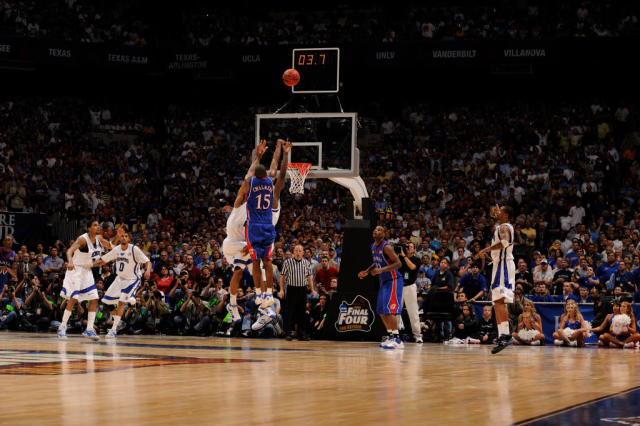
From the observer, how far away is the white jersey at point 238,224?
1246 centimetres

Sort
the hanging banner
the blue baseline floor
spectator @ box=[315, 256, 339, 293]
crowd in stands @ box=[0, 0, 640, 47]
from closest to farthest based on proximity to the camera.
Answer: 1. the blue baseline floor
2. spectator @ box=[315, 256, 339, 293]
3. the hanging banner
4. crowd in stands @ box=[0, 0, 640, 47]

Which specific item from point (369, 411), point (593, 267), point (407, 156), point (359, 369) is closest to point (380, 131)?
point (407, 156)

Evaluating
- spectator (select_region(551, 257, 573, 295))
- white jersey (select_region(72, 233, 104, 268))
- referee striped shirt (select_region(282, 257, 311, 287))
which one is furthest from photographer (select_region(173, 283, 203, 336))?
spectator (select_region(551, 257, 573, 295))

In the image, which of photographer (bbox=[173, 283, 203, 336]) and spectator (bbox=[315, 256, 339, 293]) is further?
photographer (bbox=[173, 283, 203, 336])

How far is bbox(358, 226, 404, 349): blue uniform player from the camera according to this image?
1409 cm

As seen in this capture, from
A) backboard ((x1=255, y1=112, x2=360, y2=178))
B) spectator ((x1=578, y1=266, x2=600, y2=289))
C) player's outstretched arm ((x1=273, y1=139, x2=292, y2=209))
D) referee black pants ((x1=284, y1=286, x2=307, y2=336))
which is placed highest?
backboard ((x1=255, y1=112, x2=360, y2=178))

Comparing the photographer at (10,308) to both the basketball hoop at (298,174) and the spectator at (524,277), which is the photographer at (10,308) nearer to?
the basketball hoop at (298,174)

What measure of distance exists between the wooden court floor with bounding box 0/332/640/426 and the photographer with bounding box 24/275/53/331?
27.1ft

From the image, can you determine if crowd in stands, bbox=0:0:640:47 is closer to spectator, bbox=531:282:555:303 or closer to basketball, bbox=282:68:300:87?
spectator, bbox=531:282:555:303

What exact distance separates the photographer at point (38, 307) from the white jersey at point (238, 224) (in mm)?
9605

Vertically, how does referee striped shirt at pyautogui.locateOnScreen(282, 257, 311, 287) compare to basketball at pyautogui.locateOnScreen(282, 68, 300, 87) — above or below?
below

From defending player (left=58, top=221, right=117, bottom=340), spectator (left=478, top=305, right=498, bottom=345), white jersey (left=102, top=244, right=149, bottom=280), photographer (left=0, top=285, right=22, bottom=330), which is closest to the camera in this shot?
defending player (left=58, top=221, right=117, bottom=340)

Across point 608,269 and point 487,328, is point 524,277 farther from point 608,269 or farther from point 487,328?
point 608,269

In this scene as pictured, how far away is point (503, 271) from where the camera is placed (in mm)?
13219
